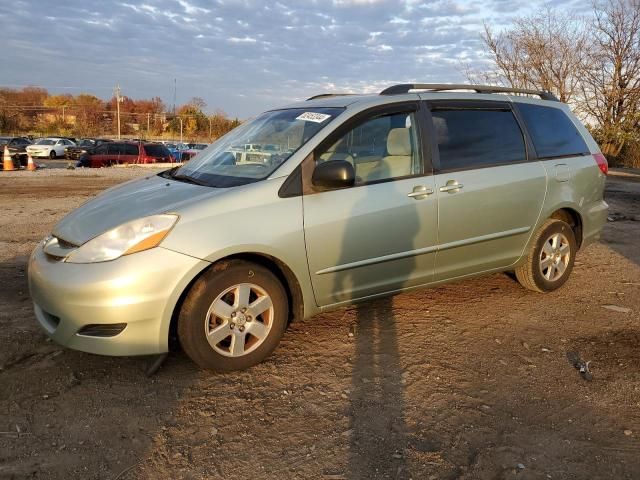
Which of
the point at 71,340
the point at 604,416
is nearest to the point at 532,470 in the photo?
the point at 604,416

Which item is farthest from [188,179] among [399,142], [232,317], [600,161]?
[600,161]

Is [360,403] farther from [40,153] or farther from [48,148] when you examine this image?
[48,148]

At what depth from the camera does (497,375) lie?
3377 mm

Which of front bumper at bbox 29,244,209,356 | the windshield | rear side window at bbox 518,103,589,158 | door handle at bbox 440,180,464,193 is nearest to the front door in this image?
door handle at bbox 440,180,464,193

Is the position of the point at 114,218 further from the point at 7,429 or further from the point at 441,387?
the point at 441,387

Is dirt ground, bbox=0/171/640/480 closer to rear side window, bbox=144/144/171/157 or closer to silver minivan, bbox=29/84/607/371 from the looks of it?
silver minivan, bbox=29/84/607/371

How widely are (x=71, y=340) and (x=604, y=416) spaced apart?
3126 millimetres

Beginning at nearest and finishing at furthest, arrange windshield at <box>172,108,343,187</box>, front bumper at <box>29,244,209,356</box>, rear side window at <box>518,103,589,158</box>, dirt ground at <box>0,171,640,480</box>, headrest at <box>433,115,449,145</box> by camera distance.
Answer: dirt ground at <box>0,171,640,480</box>, front bumper at <box>29,244,209,356</box>, windshield at <box>172,108,343,187</box>, headrest at <box>433,115,449,145</box>, rear side window at <box>518,103,589,158</box>

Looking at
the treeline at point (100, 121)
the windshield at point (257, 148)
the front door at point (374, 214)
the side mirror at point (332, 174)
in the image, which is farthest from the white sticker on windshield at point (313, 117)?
the treeline at point (100, 121)

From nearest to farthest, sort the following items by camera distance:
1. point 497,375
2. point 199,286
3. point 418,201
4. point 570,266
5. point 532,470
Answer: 1. point 532,470
2. point 199,286
3. point 497,375
4. point 418,201
5. point 570,266

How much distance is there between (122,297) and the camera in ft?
9.61

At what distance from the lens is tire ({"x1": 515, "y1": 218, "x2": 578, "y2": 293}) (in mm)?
4773

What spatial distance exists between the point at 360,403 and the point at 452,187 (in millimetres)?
1892

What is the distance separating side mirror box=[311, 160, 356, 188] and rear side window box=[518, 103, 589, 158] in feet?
7.11
